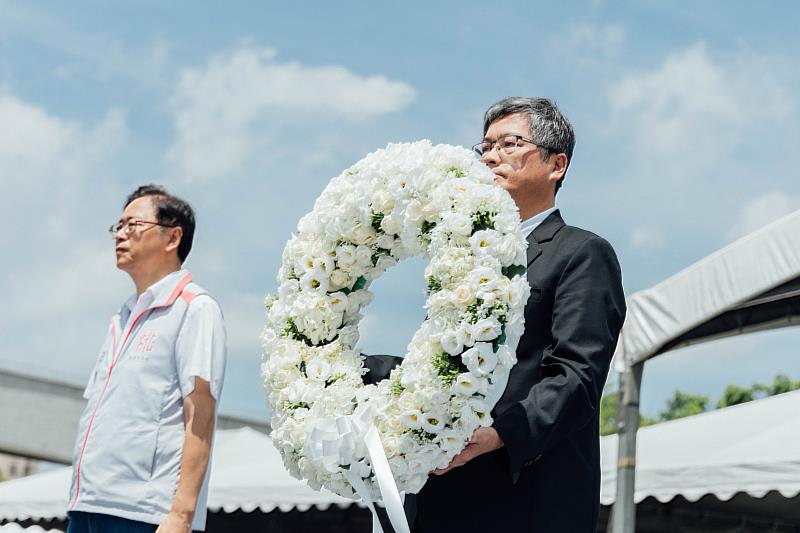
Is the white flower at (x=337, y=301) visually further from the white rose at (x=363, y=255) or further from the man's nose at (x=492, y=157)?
the man's nose at (x=492, y=157)

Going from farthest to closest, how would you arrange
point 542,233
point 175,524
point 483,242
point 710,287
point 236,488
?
1. point 236,488
2. point 710,287
3. point 175,524
4. point 542,233
5. point 483,242

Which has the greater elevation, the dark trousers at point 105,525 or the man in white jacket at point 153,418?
the man in white jacket at point 153,418

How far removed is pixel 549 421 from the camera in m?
2.06

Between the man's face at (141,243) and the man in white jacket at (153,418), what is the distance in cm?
11

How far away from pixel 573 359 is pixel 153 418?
65.2 inches

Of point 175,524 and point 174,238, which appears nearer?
point 175,524

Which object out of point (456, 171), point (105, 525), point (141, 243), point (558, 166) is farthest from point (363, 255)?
point (141, 243)

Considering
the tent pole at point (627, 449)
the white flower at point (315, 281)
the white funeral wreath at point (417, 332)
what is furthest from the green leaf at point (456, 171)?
the tent pole at point (627, 449)

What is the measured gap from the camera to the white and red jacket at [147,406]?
3.22m

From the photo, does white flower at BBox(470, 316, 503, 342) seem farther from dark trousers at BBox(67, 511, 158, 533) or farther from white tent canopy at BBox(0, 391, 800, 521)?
white tent canopy at BBox(0, 391, 800, 521)

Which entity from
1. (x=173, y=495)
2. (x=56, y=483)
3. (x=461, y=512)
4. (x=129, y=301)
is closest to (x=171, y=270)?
(x=129, y=301)

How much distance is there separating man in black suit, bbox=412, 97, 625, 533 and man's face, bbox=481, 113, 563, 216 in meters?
0.16

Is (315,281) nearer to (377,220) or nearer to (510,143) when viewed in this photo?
(377,220)

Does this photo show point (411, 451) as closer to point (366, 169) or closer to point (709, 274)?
point (366, 169)
